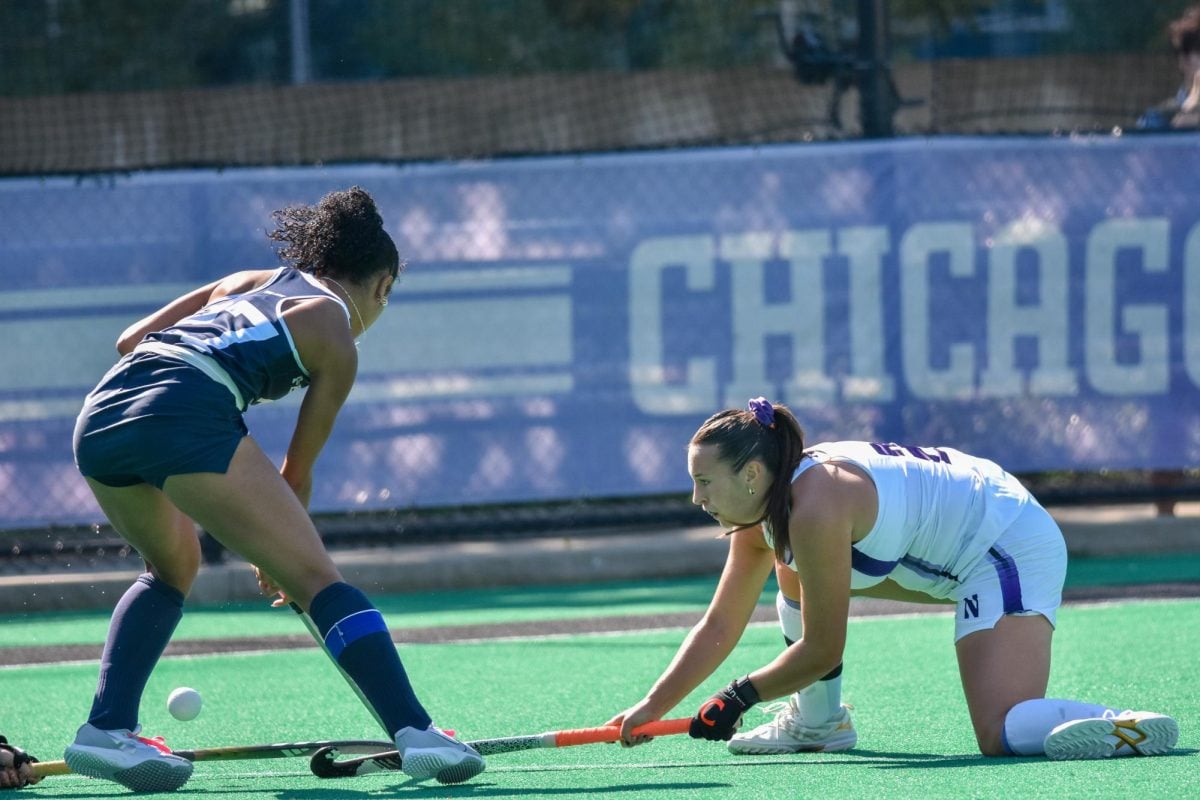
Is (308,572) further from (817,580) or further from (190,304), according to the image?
(817,580)

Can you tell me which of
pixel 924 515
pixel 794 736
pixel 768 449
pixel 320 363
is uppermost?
pixel 320 363

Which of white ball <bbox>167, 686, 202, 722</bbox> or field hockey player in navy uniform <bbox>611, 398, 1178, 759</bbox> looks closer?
field hockey player in navy uniform <bbox>611, 398, 1178, 759</bbox>

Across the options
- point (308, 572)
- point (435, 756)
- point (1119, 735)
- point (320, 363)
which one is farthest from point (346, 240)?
point (1119, 735)

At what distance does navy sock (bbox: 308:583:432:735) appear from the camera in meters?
4.16

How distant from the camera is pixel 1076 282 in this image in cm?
860

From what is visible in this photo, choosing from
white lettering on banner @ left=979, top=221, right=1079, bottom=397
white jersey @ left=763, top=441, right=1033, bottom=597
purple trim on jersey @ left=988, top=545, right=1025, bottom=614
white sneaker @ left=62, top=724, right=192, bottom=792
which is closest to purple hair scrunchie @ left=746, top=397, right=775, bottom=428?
white jersey @ left=763, top=441, right=1033, bottom=597

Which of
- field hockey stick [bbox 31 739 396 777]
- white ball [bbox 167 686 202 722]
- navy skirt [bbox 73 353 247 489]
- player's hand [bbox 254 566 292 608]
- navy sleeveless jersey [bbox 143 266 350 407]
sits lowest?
field hockey stick [bbox 31 739 396 777]

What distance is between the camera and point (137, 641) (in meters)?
4.46

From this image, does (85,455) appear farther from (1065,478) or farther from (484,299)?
(1065,478)

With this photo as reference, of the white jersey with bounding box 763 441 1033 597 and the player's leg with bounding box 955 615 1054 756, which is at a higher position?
the white jersey with bounding box 763 441 1033 597

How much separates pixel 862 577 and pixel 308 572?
1.44 m

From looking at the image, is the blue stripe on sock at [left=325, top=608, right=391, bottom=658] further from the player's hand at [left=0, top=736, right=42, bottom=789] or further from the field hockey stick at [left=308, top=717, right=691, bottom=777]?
the player's hand at [left=0, top=736, right=42, bottom=789]

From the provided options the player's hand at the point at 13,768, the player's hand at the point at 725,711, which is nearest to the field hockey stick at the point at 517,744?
the player's hand at the point at 725,711

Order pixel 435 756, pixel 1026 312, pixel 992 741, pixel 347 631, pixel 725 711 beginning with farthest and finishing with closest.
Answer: pixel 1026 312 → pixel 992 741 → pixel 725 711 → pixel 347 631 → pixel 435 756
